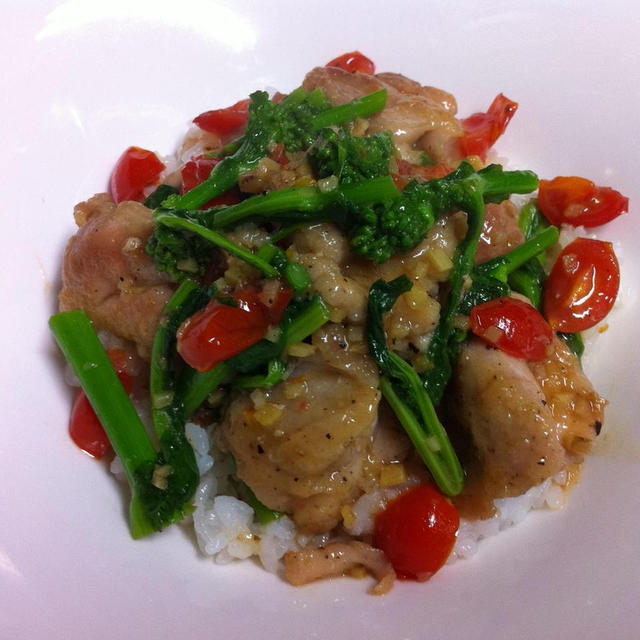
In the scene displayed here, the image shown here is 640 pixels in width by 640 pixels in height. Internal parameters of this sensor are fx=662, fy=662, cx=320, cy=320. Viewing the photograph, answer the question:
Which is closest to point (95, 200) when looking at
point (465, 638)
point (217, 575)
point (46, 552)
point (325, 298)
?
point (325, 298)

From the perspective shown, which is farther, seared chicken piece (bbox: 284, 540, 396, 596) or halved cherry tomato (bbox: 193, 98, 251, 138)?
halved cherry tomato (bbox: 193, 98, 251, 138)

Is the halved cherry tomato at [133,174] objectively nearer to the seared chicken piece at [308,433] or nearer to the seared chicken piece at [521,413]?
the seared chicken piece at [308,433]

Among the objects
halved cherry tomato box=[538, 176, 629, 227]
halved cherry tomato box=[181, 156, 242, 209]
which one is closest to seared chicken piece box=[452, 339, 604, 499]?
halved cherry tomato box=[538, 176, 629, 227]

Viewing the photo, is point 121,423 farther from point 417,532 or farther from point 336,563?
point 417,532

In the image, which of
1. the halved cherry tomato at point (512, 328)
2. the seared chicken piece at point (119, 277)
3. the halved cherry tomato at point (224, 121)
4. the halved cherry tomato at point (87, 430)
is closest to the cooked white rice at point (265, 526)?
the halved cherry tomato at point (87, 430)

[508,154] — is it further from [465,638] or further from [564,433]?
[465,638]

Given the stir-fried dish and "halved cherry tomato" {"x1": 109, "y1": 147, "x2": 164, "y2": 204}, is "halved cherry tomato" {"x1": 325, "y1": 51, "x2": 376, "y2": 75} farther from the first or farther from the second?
"halved cherry tomato" {"x1": 109, "y1": 147, "x2": 164, "y2": 204}
